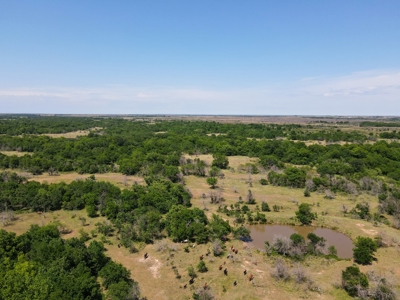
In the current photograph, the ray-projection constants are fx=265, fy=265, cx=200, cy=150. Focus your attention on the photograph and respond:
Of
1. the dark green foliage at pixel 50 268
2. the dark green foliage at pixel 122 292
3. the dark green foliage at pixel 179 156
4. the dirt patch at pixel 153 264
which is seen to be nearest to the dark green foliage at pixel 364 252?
the dirt patch at pixel 153 264

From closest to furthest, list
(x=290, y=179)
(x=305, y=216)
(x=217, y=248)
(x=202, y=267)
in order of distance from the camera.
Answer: (x=202, y=267), (x=217, y=248), (x=305, y=216), (x=290, y=179)

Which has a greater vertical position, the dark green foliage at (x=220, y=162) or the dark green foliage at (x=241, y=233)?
the dark green foliage at (x=220, y=162)

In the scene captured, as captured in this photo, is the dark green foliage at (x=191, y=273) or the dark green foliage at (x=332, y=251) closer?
the dark green foliage at (x=191, y=273)

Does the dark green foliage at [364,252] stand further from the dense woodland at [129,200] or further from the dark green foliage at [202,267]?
the dark green foliage at [202,267]

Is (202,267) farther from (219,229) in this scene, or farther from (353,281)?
(353,281)

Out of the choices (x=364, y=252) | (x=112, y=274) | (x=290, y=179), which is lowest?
(x=364, y=252)

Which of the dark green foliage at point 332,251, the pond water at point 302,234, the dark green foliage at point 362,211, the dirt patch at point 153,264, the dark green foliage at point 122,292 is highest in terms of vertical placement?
the dark green foliage at point 122,292

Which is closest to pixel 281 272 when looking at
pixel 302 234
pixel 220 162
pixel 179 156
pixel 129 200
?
pixel 302 234
